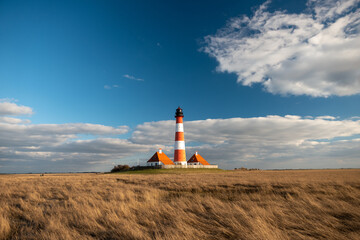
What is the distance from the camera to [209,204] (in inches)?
343

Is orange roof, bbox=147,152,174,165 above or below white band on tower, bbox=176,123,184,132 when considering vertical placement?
below

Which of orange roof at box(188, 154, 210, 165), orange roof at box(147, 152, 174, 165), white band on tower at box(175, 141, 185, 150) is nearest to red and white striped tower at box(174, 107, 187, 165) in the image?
white band on tower at box(175, 141, 185, 150)

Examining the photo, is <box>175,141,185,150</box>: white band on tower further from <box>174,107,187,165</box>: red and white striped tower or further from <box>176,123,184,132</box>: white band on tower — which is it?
<box>176,123,184,132</box>: white band on tower

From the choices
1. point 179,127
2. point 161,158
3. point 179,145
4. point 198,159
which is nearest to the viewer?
point 179,145

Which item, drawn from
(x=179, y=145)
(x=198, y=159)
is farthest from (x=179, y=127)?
(x=198, y=159)

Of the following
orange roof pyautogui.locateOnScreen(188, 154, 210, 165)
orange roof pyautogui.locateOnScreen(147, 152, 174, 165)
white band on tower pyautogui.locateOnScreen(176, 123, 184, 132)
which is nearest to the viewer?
white band on tower pyautogui.locateOnScreen(176, 123, 184, 132)

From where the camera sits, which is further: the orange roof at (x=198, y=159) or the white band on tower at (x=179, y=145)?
the orange roof at (x=198, y=159)

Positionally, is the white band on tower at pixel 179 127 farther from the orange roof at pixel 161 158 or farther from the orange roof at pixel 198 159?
the orange roof at pixel 198 159

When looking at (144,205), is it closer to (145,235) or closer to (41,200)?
(145,235)

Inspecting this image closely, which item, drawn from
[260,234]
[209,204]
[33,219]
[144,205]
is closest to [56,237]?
[33,219]

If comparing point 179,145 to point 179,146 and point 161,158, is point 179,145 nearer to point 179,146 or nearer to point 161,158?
point 179,146

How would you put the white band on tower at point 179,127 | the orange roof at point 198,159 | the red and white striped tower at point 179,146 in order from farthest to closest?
the orange roof at point 198,159 → the white band on tower at point 179,127 → the red and white striped tower at point 179,146

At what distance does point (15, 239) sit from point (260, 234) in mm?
5885

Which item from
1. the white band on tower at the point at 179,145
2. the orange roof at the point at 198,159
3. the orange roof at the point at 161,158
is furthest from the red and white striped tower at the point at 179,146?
the orange roof at the point at 198,159
